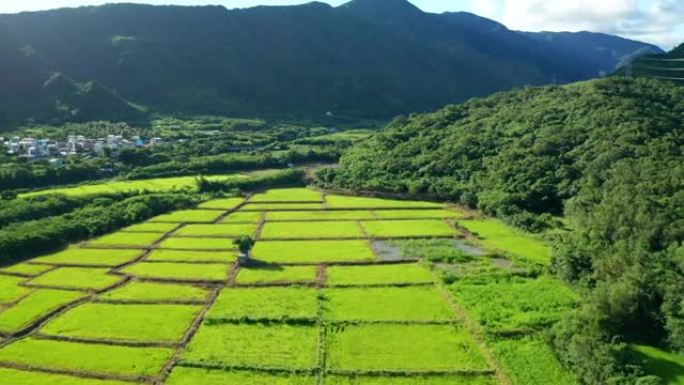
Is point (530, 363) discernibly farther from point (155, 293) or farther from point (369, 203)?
point (369, 203)

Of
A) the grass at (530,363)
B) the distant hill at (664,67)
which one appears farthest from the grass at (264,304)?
the distant hill at (664,67)

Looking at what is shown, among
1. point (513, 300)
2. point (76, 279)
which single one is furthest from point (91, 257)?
point (513, 300)

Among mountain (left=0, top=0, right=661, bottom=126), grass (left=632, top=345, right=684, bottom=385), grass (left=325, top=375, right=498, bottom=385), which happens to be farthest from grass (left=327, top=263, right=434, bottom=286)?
mountain (left=0, top=0, right=661, bottom=126)

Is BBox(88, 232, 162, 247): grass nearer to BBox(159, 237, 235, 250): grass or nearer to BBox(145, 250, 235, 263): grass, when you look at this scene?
BBox(159, 237, 235, 250): grass

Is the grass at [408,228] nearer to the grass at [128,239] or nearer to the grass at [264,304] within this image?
the grass at [264,304]

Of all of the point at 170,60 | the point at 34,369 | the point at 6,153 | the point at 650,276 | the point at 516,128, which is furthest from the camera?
the point at 170,60

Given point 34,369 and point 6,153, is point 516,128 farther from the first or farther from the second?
point 6,153

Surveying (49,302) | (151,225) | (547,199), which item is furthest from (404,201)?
(49,302)
